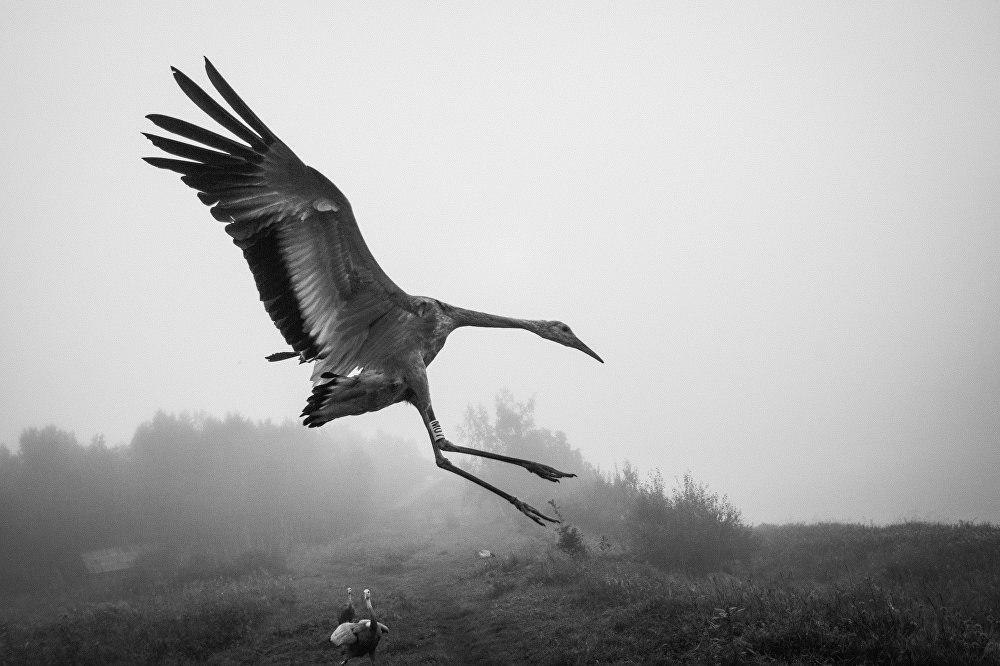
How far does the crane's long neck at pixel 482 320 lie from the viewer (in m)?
4.22

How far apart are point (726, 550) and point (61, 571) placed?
84.7 ft

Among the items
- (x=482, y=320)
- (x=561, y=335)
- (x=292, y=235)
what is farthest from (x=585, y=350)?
(x=292, y=235)

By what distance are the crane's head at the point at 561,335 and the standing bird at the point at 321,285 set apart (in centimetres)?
2

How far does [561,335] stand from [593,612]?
7288mm

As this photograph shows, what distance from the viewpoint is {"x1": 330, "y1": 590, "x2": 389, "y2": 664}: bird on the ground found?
8055mm

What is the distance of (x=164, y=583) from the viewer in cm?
1772

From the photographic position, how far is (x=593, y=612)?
9281 millimetres

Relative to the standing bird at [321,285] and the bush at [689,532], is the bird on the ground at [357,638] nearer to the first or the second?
the standing bird at [321,285]

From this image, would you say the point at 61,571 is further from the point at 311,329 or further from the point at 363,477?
the point at 311,329

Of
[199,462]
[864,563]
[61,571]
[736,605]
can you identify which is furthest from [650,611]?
[199,462]

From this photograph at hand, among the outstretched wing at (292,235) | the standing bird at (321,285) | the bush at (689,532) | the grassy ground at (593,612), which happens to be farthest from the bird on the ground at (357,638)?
the bush at (689,532)

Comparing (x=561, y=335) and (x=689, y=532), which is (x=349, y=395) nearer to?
(x=561, y=335)

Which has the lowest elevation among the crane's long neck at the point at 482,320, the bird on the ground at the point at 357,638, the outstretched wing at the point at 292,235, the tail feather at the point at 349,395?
the bird on the ground at the point at 357,638

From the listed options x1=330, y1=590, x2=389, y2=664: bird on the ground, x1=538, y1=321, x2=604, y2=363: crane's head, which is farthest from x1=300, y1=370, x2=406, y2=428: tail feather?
x1=330, y1=590, x2=389, y2=664: bird on the ground
